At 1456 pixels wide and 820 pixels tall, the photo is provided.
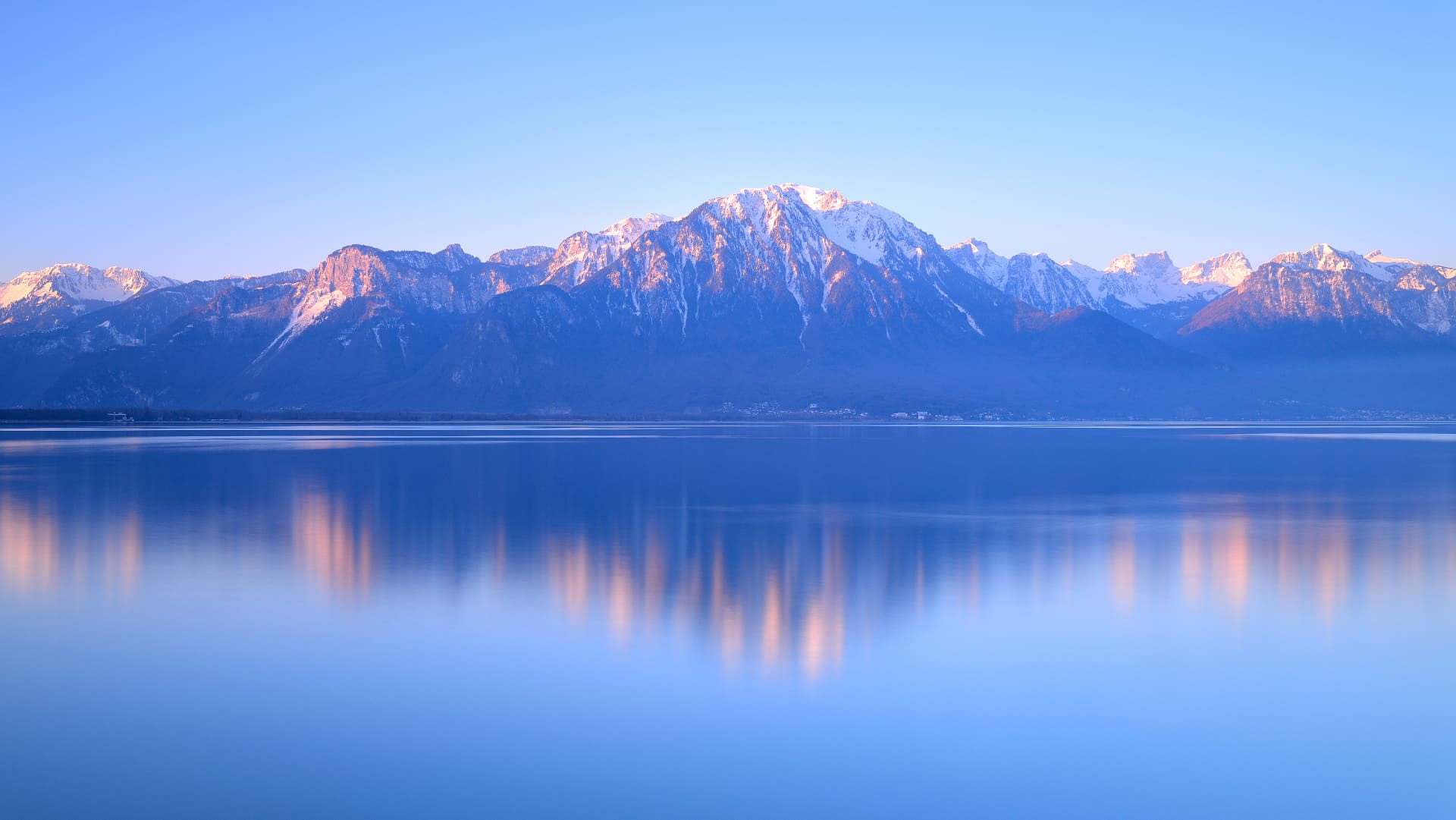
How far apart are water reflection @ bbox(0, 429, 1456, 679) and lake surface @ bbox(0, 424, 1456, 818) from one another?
0.65 feet

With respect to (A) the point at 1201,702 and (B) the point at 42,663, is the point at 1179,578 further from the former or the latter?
(B) the point at 42,663

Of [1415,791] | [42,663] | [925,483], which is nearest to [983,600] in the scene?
[1415,791]

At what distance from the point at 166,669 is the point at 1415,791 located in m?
17.7

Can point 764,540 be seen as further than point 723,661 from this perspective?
Yes

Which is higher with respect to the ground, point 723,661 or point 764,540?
point 764,540

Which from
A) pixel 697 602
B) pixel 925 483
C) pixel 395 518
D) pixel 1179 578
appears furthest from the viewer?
pixel 925 483

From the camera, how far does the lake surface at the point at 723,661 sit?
14.4 meters

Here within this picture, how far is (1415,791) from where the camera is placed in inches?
567

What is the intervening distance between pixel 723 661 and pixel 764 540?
15.8 m

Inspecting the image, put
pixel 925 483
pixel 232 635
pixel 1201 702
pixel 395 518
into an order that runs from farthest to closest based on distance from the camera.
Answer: pixel 925 483
pixel 395 518
pixel 232 635
pixel 1201 702

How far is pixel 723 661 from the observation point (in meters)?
20.2

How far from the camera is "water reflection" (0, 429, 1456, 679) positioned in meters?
26.0

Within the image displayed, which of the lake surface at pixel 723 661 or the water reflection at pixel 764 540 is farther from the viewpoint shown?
the water reflection at pixel 764 540

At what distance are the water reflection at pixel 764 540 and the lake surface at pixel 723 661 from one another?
0.20 meters
